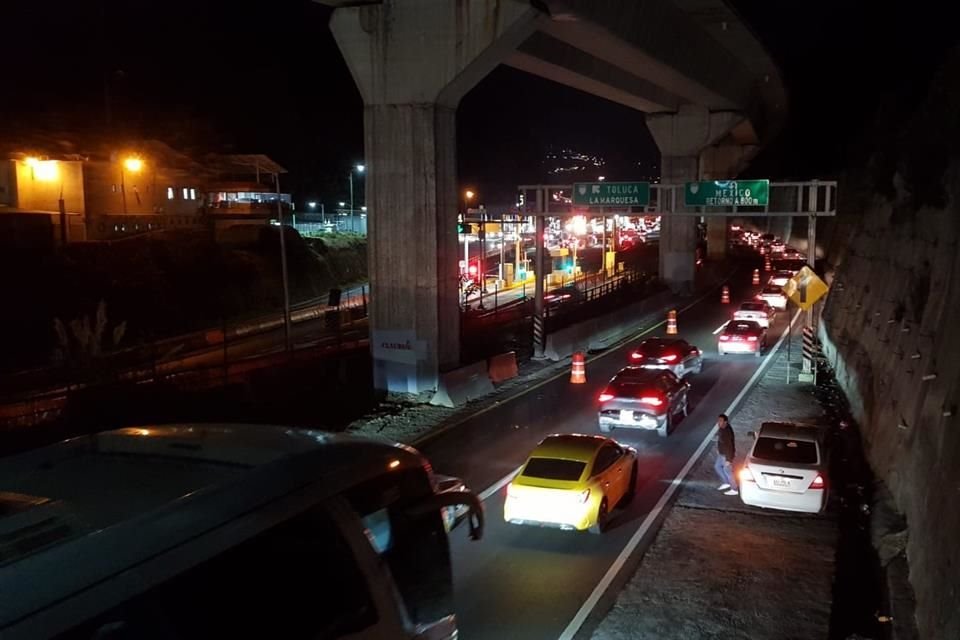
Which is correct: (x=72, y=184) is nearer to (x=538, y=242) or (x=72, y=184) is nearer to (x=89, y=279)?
(x=89, y=279)

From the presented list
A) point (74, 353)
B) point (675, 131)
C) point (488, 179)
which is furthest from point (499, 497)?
point (488, 179)

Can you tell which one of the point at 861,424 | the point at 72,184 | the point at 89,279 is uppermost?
the point at 72,184

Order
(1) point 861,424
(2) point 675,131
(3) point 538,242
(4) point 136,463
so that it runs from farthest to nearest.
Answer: (2) point 675,131, (3) point 538,242, (1) point 861,424, (4) point 136,463

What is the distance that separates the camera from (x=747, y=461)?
1456cm

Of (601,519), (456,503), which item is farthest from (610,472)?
(456,503)

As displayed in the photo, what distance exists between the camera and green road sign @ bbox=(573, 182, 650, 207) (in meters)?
35.2

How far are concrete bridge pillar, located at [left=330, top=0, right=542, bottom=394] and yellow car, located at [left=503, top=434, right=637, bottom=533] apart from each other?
10680 millimetres

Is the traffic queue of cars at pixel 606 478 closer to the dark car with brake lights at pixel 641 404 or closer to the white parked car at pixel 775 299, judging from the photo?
the dark car with brake lights at pixel 641 404

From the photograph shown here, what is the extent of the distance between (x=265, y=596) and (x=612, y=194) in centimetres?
3341

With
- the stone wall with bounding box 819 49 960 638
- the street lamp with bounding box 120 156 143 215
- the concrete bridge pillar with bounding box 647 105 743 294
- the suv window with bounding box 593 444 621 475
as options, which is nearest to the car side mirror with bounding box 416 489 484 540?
the stone wall with bounding box 819 49 960 638

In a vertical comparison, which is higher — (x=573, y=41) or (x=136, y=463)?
(x=573, y=41)

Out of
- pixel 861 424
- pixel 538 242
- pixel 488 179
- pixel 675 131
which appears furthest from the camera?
pixel 488 179

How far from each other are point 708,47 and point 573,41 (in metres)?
12.0

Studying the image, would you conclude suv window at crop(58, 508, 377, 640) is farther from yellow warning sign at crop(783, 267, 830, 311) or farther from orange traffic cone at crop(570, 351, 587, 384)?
yellow warning sign at crop(783, 267, 830, 311)
